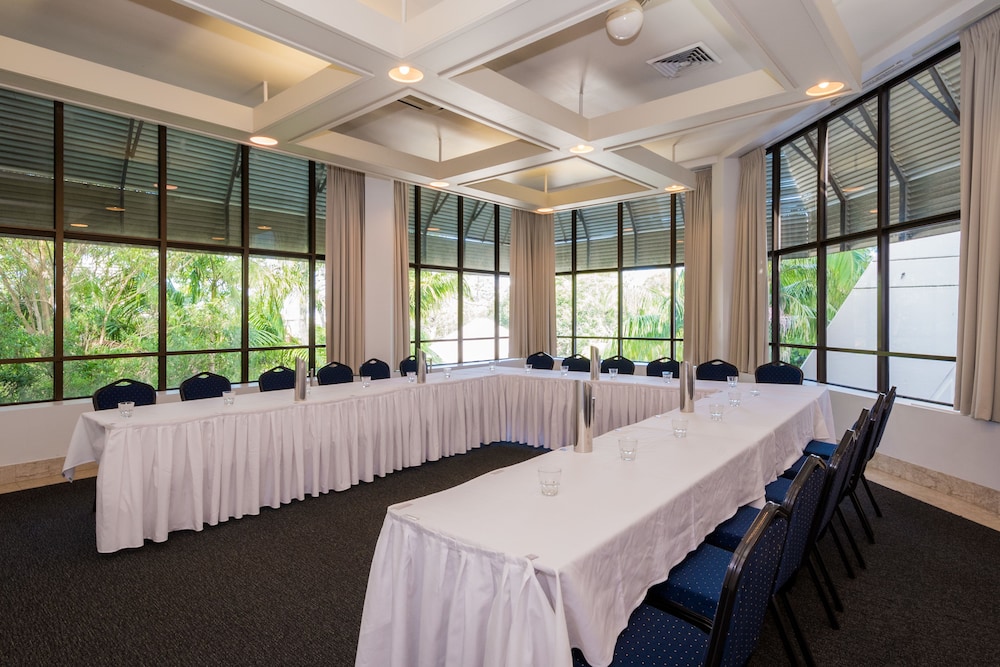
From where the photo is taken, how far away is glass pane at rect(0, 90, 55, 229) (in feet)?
15.5

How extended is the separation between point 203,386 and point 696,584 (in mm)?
4215

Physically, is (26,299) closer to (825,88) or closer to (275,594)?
(275,594)

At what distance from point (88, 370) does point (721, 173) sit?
7.59 metres

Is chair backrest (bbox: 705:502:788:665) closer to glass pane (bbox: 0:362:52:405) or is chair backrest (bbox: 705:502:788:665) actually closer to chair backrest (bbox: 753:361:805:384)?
chair backrest (bbox: 753:361:805:384)

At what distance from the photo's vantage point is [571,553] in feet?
5.08

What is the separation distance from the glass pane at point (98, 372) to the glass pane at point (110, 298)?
0.05m

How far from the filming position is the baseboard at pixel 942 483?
3949 millimetres

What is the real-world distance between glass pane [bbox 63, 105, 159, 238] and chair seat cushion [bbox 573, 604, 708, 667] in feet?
19.3

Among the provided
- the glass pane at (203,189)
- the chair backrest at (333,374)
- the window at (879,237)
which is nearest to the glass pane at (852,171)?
the window at (879,237)

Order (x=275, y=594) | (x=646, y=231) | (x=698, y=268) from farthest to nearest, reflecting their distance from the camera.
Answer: (x=646, y=231) < (x=698, y=268) < (x=275, y=594)

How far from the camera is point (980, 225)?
3926 millimetres

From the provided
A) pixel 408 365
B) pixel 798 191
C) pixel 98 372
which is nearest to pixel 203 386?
pixel 98 372

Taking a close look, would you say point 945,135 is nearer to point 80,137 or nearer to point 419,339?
point 419,339

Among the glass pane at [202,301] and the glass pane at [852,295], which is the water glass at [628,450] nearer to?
the glass pane at [852,295]
